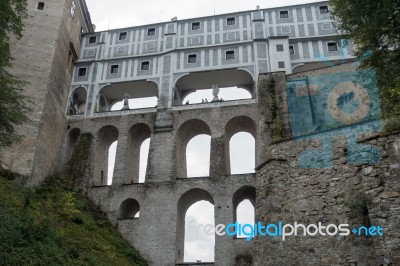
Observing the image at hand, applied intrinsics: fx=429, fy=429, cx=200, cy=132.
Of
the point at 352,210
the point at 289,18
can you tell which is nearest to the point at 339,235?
the point at 352,210

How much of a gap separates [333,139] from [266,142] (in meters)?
8.96

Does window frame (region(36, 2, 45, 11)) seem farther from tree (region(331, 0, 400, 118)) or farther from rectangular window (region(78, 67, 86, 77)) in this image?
tree (region(331, 0, 400, 118))

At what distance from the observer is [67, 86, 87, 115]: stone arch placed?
3328 centimetres

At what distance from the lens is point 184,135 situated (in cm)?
3077

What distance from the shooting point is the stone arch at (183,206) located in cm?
2567

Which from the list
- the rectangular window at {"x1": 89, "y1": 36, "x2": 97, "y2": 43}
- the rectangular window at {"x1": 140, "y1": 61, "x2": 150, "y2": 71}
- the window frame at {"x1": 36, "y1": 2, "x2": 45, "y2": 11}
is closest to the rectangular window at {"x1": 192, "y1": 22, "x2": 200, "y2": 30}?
the rectangular window at {"x1": 140, "y1": 61, "x2": 150, "y2": 71}

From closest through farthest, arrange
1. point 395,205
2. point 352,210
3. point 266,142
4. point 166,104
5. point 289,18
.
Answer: point 395,205 < point 352,210 < point 266,142 < point 166,104 < point 289,18

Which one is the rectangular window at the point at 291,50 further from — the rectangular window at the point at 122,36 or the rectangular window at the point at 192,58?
the rectangular window at the point at 122,36

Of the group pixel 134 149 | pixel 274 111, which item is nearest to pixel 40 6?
pixel 134 149

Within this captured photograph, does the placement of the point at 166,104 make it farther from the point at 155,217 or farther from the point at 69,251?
the point at 69,251

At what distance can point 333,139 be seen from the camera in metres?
15.3

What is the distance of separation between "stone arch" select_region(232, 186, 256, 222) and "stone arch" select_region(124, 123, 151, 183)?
25.5 ft

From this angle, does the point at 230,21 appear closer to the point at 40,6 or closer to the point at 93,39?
the point at 93,39

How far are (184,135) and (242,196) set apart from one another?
6616 mm
